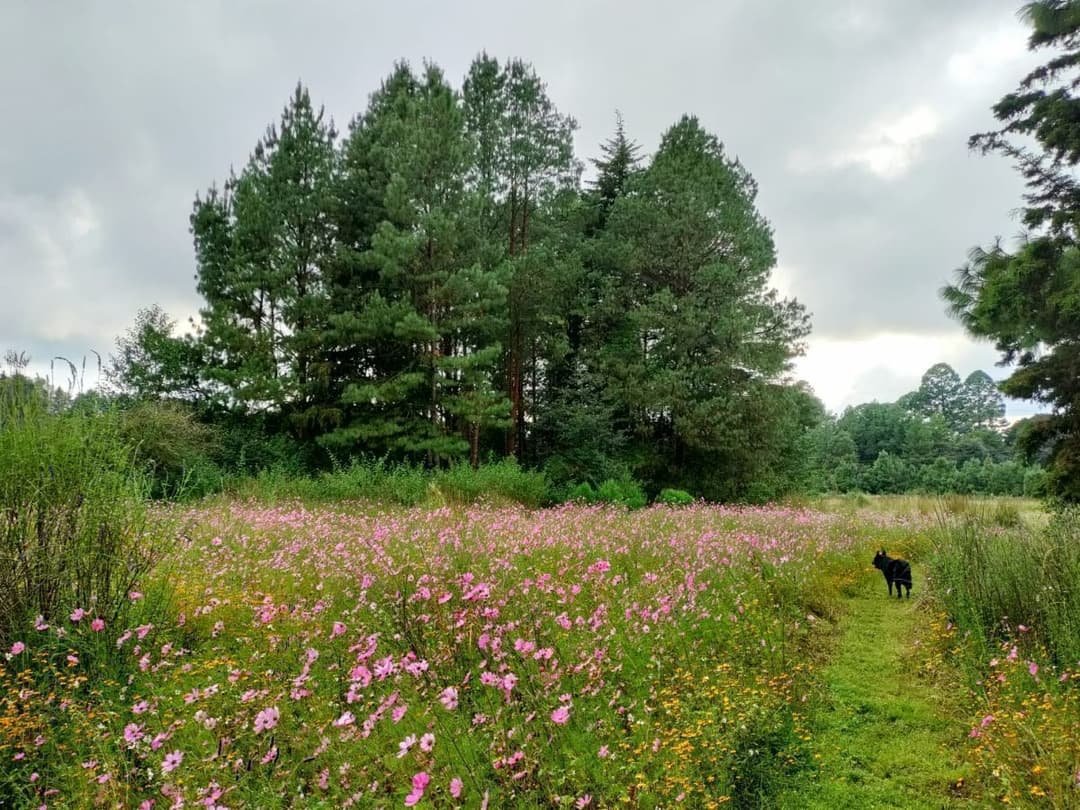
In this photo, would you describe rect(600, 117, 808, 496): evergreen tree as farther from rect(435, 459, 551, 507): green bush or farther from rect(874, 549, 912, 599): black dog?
rect(874, 549, 912, 599): black dog

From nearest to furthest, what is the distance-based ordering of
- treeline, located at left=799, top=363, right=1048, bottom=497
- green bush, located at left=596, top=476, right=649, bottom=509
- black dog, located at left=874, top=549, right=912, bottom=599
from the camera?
black dog, located at left=874, top=549, right=912, bottom=599 < green bush, located at left=596, top=476, right=649, bottom=509 < treeline, located at left=799, top=363, right=1048, bottom=497

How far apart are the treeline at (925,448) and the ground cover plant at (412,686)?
19.3m

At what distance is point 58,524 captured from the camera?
3.44 meters

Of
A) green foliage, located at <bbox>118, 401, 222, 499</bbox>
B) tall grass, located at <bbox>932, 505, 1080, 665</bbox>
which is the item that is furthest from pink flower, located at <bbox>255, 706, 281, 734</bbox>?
green foliage, located at <bbox>118, 401, 222, 499</bbox>

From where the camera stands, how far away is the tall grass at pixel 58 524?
10.9ft

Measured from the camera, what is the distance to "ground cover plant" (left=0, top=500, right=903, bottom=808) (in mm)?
2256

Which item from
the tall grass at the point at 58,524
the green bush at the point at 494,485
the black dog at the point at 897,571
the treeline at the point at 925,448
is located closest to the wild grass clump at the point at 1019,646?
the black dog at the point at 897,571

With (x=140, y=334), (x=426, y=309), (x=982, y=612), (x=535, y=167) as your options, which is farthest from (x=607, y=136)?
(x=982, y=612)

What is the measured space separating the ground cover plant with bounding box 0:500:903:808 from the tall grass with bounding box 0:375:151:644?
147 mm

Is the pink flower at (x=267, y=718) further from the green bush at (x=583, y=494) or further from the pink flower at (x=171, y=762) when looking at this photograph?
the green bush at (x=583, y=494)

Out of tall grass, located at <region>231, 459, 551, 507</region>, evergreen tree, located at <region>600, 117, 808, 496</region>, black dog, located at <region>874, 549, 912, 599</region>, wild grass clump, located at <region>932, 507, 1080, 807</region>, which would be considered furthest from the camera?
evergreen tree, located at <region>600, 117, 808, 496</region>

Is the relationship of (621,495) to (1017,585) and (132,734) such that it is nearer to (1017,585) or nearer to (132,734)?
(1017,585)

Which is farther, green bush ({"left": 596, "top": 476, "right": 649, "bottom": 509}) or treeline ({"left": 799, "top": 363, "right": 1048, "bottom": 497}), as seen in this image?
treeline ({"left": 799, "top": 363, "right": 1048, "bottom": 497})

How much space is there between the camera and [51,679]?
10.1 ft
